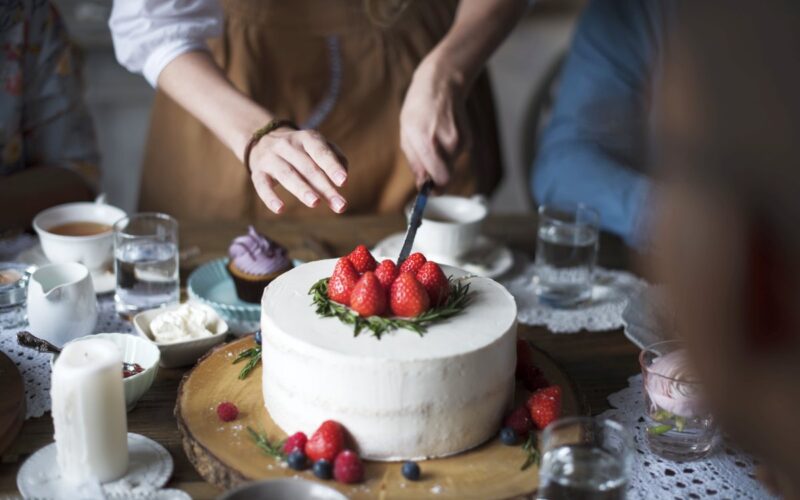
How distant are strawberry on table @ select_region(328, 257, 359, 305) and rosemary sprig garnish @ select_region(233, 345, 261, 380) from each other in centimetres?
23

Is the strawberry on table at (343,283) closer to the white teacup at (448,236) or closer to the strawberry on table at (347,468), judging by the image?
the strawberry on table at (347,468)

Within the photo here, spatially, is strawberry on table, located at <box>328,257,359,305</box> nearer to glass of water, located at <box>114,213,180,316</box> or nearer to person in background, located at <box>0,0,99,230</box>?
glass of water, located at <box>114,213,180,316</box>

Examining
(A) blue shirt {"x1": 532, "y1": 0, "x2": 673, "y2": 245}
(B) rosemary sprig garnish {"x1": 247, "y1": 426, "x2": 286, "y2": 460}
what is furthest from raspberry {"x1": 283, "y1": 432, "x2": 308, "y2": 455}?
(A) blue shirt {"x1": 532, "y1": 0, "x2": 673, "y2": 245}

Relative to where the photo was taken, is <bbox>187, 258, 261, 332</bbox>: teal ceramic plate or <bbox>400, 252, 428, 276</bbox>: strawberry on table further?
<bbox>187, 258, 261, 332</bbox>: teal ceramic plate

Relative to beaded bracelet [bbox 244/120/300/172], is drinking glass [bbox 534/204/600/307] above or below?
below

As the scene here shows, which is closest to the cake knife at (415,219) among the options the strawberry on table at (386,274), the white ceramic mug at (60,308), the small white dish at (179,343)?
the strawberry on table at (386,274)

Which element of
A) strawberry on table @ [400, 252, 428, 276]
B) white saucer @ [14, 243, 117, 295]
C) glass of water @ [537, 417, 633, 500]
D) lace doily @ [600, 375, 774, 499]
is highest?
strawberry on table @ [400, 252, 428, 276]

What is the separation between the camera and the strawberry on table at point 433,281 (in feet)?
4.99

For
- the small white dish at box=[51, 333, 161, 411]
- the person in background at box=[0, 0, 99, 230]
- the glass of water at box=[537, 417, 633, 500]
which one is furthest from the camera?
the person in background at box=[0, 0, 99, 230]

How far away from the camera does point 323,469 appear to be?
1.35 meters

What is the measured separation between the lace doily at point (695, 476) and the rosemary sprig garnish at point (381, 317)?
14.8 inches

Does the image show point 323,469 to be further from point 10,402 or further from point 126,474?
point 10,402

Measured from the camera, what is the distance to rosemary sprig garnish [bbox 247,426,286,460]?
4.63 feet

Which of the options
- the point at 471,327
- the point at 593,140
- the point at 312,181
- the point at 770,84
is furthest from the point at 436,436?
the point at 593,140
